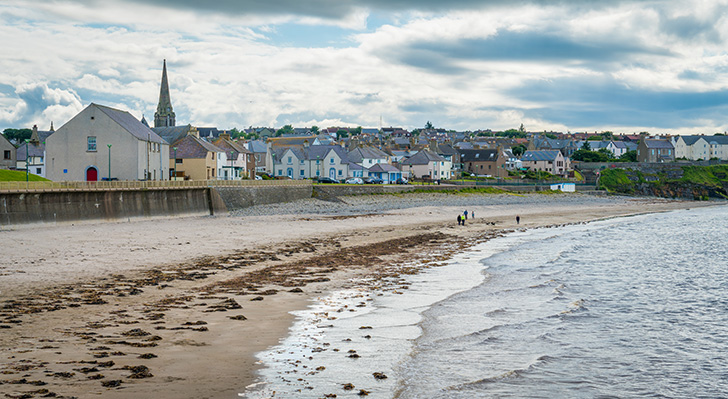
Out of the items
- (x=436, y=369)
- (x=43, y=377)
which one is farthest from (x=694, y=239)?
(x=43, y=377)

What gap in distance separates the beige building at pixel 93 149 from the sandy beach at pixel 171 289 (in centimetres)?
1054

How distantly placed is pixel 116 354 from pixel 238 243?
2078 cm

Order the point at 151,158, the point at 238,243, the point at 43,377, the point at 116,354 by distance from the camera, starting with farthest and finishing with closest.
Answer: the point at 151,158 < the point at 238,243 < the point at 116,354 < the point at 43,377

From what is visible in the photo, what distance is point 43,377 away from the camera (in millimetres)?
9750

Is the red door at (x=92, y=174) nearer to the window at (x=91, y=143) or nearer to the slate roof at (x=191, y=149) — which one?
the window at (x=91, y=143)

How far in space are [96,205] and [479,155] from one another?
335ft

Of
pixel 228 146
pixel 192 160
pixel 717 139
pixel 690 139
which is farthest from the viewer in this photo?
pixel 690 139

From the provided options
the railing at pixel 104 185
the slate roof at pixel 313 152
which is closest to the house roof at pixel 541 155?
the slate roof at pixel 313 152

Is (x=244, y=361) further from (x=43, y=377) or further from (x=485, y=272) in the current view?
(x=485, y=272)

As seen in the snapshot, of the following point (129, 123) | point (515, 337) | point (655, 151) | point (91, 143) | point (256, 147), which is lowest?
point (515, 337)

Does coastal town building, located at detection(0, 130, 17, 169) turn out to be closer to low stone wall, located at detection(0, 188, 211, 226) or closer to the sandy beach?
low stone wall, located at detection(0, 188, 211, 226)

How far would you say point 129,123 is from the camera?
55.2m

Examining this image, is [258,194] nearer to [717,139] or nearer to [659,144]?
[659,144]

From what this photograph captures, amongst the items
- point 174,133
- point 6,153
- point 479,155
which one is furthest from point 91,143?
point 479,155
